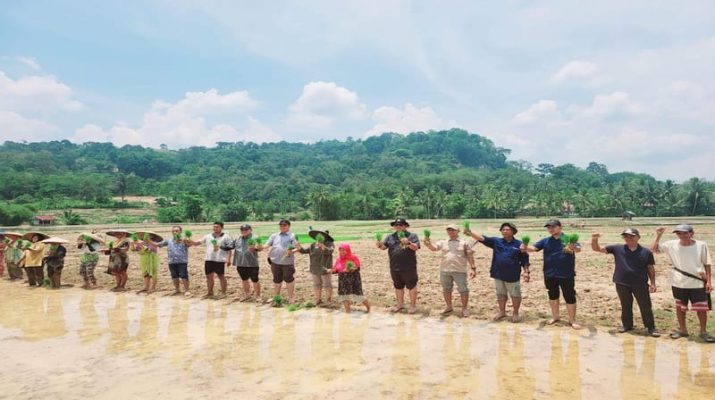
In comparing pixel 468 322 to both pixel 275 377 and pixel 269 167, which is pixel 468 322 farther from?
pixel 269 167

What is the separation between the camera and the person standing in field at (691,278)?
23.9 ft

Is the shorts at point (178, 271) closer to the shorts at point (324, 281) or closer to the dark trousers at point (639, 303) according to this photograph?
the shorts at point (324, 281)

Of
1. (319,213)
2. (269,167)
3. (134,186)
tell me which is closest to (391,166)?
(269,167)

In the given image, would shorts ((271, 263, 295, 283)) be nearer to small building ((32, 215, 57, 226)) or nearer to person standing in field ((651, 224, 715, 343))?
person standing in field ((651, 224, 715, 343))

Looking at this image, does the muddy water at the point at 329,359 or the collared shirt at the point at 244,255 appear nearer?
the muddy water at the point at 329,359

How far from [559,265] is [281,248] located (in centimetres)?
543

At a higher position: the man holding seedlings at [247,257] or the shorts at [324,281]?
the man holding seedlings at [247,257]

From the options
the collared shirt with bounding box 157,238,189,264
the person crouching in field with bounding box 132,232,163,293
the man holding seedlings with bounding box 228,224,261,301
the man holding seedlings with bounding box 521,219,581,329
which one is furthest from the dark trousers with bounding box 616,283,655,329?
the person crouching in field with bounding box 132,232,163,293

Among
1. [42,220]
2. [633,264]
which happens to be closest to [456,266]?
[633,264]

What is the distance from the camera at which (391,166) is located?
558ft

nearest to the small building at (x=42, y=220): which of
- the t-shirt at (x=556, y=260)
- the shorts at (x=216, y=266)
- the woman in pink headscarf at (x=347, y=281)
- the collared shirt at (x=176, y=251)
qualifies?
the collared shirt at (x=176, y=251)

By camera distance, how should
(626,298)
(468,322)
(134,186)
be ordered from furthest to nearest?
(134,186)
(468,322)
(626,298)

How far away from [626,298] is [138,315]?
8879mm

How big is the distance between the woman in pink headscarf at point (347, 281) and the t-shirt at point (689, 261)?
17.0 ft
